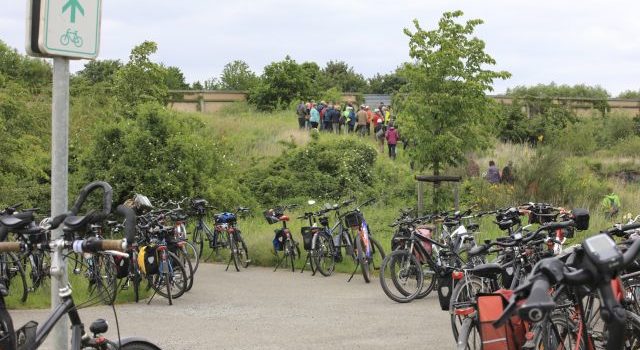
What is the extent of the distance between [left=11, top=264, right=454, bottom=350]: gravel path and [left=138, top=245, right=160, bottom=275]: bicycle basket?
0.49 meters

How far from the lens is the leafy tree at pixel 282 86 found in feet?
147

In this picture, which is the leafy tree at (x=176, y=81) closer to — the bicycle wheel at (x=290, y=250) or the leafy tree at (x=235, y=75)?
the leafy tree at (x=235, y=75)

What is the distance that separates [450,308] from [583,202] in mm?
12314

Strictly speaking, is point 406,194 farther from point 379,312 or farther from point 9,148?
point 379,312

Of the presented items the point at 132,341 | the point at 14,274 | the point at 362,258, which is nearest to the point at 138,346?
the point at 132,341

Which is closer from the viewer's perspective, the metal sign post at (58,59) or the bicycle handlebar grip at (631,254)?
the bicycle handlebar grip at (631,254)

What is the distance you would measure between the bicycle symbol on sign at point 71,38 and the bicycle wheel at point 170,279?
7.21 meters

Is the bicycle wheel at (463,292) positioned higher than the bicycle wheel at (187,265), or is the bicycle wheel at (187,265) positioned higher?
the bicycle wheel at (463,292)

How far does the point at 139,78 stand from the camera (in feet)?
98.9

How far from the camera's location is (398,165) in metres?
28.8

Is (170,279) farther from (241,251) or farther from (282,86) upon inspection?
(282,86)

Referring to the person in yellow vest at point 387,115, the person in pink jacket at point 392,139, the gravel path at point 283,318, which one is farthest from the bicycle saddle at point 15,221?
the person in yellow vest at point 387,115

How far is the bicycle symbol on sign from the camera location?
13.3 feet

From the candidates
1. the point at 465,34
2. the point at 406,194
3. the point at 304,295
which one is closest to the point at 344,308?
the point at 304,295
